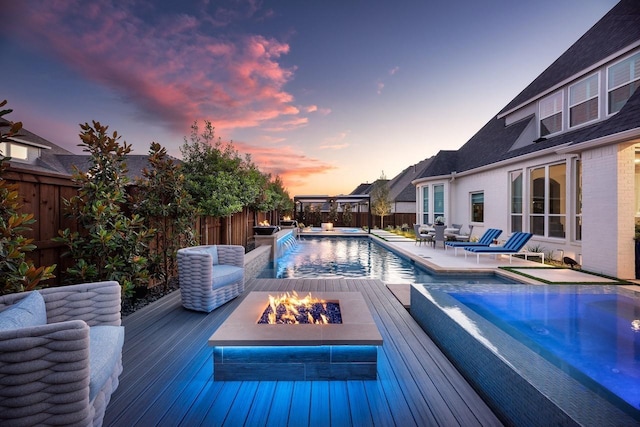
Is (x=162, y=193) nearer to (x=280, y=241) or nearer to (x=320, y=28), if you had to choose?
(x=280, y=241)

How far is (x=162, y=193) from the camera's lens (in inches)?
213

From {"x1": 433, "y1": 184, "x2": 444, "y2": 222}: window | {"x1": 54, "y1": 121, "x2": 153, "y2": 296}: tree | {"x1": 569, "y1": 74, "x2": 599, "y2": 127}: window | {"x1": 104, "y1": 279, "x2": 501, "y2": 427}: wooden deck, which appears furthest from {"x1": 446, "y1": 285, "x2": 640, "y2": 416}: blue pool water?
{"x1": 433, "y1": 184, "x2": 444, "y2": 222}: window

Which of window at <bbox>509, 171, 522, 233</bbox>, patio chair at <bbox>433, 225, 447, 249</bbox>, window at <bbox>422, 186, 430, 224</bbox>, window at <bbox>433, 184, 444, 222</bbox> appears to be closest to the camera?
window at <bbox>509, 171, 522, 233</bbox>

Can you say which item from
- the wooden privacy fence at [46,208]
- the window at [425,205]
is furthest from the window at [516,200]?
the wooden privacy fence at [46,208]

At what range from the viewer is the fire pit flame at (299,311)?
3125 mm

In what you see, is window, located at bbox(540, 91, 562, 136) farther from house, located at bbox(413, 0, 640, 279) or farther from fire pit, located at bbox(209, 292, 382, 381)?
fire pit, located at bbox(209, 292, 382, 381)

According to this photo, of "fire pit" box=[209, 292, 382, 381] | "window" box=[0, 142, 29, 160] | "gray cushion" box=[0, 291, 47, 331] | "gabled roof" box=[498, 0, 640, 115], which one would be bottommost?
"fire pit" box=[209, 292, 382, 381]

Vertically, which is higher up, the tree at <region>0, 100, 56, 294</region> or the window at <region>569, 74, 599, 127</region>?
the window at <region>569, 74, 599, 127</region>

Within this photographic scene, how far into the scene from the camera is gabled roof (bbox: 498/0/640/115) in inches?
294

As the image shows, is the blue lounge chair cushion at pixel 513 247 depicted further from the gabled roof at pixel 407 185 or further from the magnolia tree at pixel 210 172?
the gabled roof at pixel 407 185

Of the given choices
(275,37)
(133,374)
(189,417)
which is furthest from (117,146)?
(275,37)

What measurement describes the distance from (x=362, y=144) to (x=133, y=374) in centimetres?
1662

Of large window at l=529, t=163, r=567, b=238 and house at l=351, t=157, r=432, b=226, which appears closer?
large window at l=529, t=163, r=567, b=238

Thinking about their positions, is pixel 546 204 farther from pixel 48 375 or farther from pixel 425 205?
pixel 48 375
